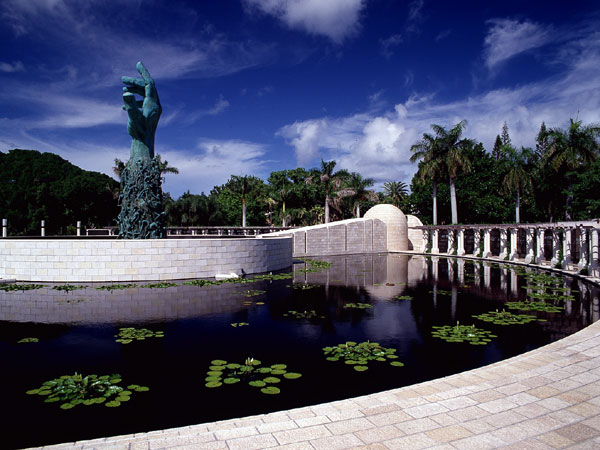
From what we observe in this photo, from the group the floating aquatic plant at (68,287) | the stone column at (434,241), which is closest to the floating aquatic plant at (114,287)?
the floating aquatic plant at (68,287)

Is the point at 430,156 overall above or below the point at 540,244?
above

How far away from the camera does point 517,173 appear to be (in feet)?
131

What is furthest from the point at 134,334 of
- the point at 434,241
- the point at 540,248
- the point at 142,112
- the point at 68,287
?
the point at 434,241

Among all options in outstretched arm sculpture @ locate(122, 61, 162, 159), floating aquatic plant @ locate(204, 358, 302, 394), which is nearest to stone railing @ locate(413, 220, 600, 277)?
floating aquatic plant @ locate(204, 358, 302, 394)

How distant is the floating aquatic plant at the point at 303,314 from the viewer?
10094mm

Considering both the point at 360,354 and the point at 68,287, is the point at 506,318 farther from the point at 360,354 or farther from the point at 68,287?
the point at 68,287

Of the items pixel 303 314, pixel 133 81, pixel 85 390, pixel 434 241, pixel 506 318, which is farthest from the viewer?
pixel 434 241

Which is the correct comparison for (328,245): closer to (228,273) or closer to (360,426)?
(228,273)

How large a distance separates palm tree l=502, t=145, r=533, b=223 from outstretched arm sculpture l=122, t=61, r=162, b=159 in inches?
1381

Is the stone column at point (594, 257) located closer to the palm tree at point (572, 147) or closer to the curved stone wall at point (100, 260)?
the curved stone wall at point (100, 260)

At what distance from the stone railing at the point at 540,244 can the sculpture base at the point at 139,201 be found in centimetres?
1890

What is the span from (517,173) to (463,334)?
37.3 metres

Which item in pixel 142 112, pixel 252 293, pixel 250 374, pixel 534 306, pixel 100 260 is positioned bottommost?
pixel 250 374

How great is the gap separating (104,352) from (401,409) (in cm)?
544
